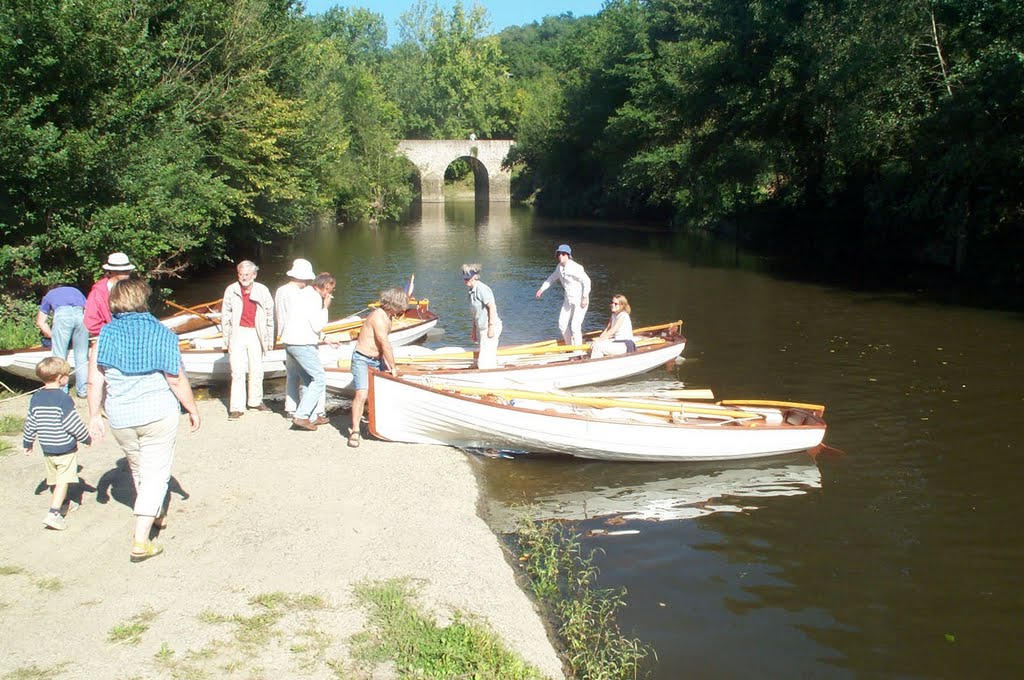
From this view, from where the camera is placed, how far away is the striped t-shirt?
255 inches

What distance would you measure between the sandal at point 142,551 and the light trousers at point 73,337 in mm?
4547

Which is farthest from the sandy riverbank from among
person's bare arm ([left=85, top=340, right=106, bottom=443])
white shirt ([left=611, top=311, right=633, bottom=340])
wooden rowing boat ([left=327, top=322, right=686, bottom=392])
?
white shirt ([left=611, top=311, right=633, bottom=340])

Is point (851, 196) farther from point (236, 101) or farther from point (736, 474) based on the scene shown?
point (736, 474)

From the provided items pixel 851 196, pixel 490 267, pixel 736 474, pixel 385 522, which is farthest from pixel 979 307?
pixel 385 522

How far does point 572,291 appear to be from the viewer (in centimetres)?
1358

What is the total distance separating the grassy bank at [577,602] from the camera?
580 centimetres

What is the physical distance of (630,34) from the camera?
51.3 m

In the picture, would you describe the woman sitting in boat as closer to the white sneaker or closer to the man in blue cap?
the man in blue cap

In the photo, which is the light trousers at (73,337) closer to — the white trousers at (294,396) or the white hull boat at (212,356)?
the white hull boat at (212,356)

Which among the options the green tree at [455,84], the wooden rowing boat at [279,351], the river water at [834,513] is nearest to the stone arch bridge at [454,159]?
the green tree at [455,84]

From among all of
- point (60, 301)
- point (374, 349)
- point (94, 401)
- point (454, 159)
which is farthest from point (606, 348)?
point (454, 159)

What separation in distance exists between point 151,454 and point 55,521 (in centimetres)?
128

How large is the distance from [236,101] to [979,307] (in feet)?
60.1

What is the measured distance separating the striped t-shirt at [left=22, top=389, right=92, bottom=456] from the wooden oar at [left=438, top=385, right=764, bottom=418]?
3.91m
